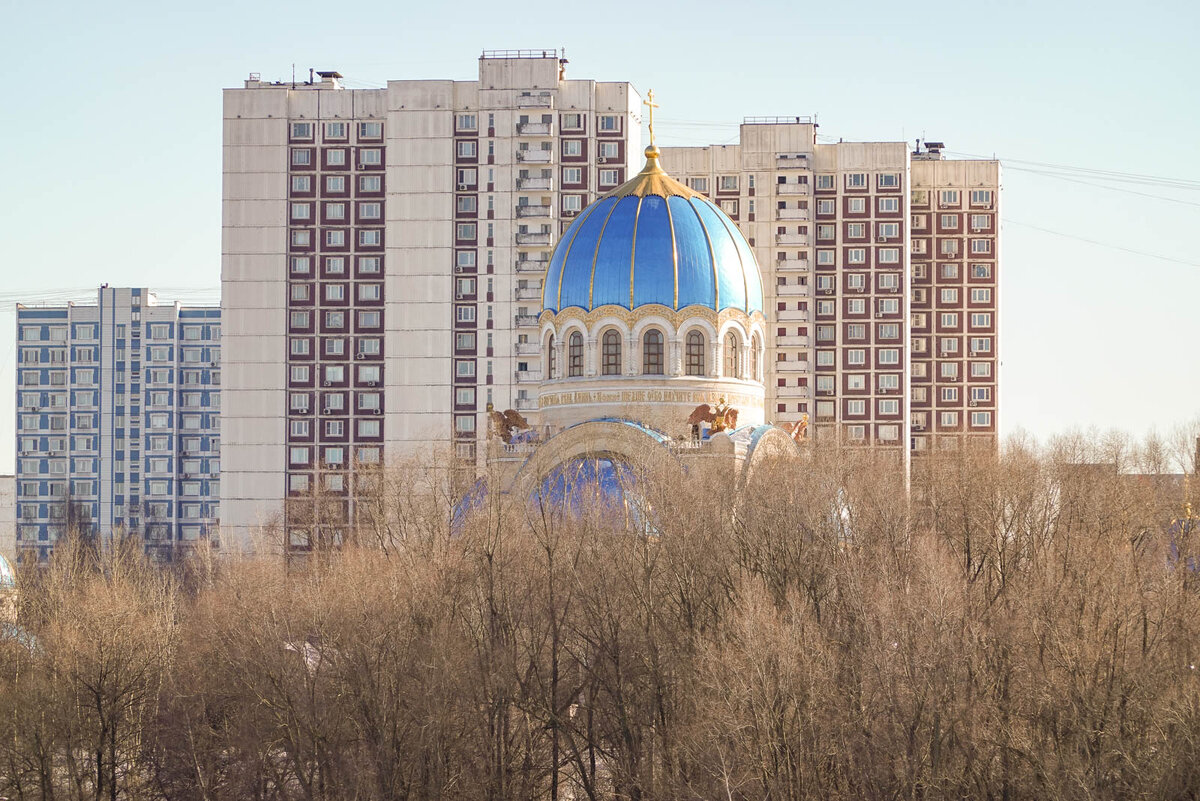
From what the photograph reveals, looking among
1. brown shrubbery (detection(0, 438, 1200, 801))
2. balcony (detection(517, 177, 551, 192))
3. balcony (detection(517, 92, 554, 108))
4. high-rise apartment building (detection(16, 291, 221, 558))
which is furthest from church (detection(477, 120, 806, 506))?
high-rise apartment building (detection(16, 291, 221, 558))

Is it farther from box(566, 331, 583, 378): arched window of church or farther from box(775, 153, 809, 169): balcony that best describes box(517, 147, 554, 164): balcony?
box(566, 331, 583, 378): arched window of church

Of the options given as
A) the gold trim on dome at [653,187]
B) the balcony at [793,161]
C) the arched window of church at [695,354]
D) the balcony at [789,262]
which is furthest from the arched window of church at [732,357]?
the balcony at [793,161]

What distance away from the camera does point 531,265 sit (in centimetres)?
9388

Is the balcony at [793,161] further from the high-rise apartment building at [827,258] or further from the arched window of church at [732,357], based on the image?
the arched window of church at [732,357]

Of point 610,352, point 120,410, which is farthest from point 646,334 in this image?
point 120,410

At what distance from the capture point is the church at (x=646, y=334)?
58594mm

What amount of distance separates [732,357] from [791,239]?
41.7 meters

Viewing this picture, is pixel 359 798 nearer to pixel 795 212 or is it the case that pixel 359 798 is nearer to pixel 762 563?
pixel 762 563

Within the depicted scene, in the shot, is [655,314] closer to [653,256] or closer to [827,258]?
[653,256]

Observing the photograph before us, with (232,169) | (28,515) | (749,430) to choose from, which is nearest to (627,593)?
(749,430)

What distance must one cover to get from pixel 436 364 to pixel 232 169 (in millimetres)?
14945

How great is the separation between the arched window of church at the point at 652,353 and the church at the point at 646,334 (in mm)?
45

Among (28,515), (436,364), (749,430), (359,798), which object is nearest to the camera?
(359,798)

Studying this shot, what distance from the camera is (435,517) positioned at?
49312mm
